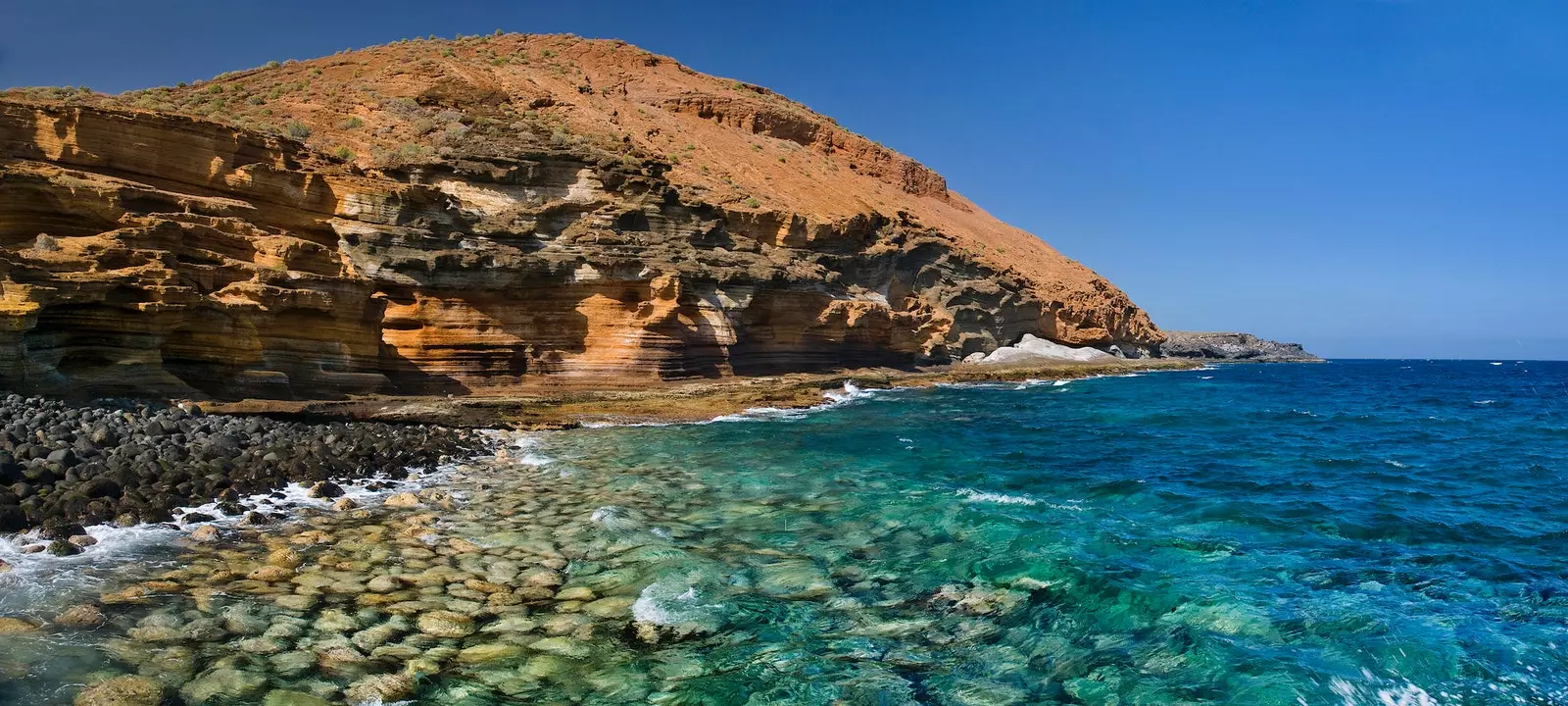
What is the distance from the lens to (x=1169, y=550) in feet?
32.3

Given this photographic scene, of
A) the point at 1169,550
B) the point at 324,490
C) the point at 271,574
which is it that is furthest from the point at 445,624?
the point at 1169,550

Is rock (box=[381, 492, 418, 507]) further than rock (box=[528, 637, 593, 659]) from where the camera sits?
Yes

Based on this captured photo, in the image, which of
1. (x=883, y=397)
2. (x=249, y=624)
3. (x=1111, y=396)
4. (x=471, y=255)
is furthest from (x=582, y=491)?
(x=1111, y=396)

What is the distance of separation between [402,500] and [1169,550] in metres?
10.3

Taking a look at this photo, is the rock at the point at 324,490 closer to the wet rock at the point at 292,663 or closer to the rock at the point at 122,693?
the wet rock at the point at 292,663

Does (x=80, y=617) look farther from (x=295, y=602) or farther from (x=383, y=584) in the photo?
(x=383, y=584)

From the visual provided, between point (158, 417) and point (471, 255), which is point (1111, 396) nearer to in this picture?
point (471, 255)

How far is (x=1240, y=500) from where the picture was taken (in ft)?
43.2

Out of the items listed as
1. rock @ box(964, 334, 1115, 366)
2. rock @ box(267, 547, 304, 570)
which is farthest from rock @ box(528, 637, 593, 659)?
rock @ box(964, 334, 1115, 366)

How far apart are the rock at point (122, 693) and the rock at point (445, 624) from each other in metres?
1.79

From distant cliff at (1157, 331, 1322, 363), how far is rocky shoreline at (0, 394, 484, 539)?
88.7 meters

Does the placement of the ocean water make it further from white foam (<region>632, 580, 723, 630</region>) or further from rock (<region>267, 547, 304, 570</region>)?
rock (<region>267, 547, 304, 570</region>)

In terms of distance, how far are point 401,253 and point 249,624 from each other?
20609 mm

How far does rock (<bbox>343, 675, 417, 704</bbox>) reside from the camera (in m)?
5.31
